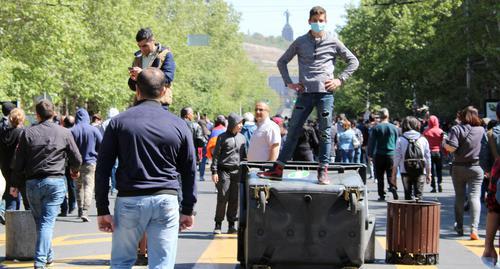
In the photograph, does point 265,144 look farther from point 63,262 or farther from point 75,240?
point 63,262

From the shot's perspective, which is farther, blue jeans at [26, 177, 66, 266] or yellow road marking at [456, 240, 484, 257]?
yellow road marking at [456, 240, 484, 257]

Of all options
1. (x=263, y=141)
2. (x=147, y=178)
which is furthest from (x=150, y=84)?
(x=263, y=141)

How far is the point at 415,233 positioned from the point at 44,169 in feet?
13.8

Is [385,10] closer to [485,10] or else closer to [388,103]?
[388,103]

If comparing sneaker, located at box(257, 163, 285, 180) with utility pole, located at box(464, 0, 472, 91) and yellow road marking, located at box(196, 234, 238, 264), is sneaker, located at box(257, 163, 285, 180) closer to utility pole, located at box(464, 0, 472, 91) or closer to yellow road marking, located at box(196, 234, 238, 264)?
yellow road marking, located at box(196, 234, 238, 264)

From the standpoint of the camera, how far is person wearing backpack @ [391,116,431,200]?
16.1m

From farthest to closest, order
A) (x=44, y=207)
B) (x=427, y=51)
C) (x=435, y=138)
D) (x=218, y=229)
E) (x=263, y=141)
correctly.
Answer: (x=427, y=51), (x=435, y=138), (x=218, y=229), (x=263, y=141), (x=44, y=207)

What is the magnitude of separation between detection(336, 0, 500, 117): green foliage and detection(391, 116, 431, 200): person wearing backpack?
22591 millimetres

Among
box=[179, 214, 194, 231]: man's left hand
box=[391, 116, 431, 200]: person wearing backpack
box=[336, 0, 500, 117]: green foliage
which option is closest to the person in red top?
box=[391, 116, 431, 200]: person wearing backpack

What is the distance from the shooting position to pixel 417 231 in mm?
11867

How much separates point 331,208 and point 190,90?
76.5 metres

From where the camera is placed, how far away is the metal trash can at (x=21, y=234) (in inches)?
470

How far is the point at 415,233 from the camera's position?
39.0 ft

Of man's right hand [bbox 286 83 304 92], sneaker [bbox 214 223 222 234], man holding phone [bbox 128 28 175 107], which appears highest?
man holding phone [bbox 128 28 175 107]
